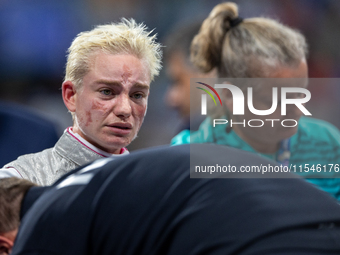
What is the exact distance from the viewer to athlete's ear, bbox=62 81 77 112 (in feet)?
3.82

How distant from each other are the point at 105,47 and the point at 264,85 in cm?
58

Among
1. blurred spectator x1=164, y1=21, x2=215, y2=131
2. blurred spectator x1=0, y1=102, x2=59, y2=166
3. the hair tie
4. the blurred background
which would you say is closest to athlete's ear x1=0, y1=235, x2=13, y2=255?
blurred spectator x1=0, y1=102, x2=59, y2=166

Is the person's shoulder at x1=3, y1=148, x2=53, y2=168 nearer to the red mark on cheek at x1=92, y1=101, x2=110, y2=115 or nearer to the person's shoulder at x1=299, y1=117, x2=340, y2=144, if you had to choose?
the red mark on cheek at x1=92, y1=101, x2=110, y2=115

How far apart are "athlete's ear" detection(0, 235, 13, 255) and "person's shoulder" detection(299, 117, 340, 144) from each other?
45.5 inches

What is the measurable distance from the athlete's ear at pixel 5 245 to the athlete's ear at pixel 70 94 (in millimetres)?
460

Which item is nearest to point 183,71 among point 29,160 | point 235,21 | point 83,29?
point 235,21

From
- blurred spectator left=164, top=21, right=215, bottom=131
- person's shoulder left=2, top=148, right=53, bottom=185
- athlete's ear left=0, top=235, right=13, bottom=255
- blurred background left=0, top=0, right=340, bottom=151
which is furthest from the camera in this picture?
blurred background left=0, top=0, right=340, bottom=151

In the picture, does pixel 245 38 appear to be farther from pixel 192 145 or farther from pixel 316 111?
pixel 316 111

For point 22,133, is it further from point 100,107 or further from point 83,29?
point 83,29

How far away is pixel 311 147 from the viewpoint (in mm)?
1620

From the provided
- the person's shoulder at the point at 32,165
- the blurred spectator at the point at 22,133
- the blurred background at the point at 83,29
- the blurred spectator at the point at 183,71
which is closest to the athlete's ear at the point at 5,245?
the person's shoulder at the point at 32,165

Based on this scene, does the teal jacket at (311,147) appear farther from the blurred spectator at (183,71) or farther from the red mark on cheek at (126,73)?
the red mark on cheek at (126,73)

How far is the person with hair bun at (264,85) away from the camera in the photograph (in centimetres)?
147

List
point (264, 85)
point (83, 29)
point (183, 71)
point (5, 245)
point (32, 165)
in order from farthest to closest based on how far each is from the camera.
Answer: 1. point (83, 29)
2. point (183, 71)
3. point (264, 85)
4. point (32, 165)
5. point (5, 245)
